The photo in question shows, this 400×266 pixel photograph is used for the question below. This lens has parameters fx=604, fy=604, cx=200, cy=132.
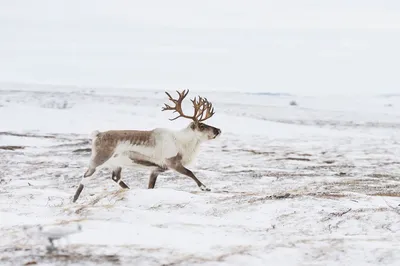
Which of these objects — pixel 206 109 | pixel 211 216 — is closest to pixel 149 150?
pixel 206 109

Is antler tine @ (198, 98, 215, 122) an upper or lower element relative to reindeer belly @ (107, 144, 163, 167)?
upper

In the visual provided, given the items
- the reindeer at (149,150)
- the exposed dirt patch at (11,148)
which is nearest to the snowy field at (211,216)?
the reindeer at (149,150)

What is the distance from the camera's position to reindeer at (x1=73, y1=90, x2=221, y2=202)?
9.11 meters

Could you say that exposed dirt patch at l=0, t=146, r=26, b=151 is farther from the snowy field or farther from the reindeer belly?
the reindeer belly

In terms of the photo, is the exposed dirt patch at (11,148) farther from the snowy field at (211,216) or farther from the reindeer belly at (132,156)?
the reindeer belly at (132,156)

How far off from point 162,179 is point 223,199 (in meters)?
4.80

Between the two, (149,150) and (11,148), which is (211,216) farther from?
(11,148)

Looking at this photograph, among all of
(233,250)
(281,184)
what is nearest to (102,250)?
(233,250)

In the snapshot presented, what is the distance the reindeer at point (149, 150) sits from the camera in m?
9.11

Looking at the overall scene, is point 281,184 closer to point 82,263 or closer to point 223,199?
point 223,199

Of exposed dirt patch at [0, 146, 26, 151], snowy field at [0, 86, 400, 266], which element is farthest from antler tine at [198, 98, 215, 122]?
exposed dirt patch at [0, 146, 26, 151]

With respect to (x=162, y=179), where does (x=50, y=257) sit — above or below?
above

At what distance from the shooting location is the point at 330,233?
5.59m

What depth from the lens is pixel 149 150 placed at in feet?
30.6
